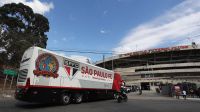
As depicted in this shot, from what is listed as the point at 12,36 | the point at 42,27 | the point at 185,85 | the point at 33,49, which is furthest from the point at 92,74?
the point at 42,27

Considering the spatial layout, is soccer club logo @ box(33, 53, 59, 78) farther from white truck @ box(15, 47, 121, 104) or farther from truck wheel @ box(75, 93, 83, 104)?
truck wheel @ box(75, 93, 83, 104)

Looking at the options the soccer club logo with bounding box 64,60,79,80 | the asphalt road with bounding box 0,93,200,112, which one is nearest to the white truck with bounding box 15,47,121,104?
the soccer club logo with bounding box 64,60,79,80

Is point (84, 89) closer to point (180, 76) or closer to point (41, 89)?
point (41, 89)

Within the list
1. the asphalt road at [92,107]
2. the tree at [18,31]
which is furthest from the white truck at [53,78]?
the tree at [18,31]

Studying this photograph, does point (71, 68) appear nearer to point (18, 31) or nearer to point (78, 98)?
point (78, 98)

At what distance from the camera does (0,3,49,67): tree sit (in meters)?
39.1

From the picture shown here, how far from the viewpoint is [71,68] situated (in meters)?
17.6

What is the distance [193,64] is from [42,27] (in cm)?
5533

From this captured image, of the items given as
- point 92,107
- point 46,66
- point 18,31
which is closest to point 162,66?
point 18,31

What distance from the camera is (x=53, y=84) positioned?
15.6 meters

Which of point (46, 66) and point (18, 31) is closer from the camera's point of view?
point (46, 66)

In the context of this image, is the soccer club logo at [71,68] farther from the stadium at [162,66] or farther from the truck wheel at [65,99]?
the stadium at [162,66]

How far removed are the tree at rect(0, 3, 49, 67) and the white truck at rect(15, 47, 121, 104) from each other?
22.9 metres

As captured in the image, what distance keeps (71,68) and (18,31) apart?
110 feet
